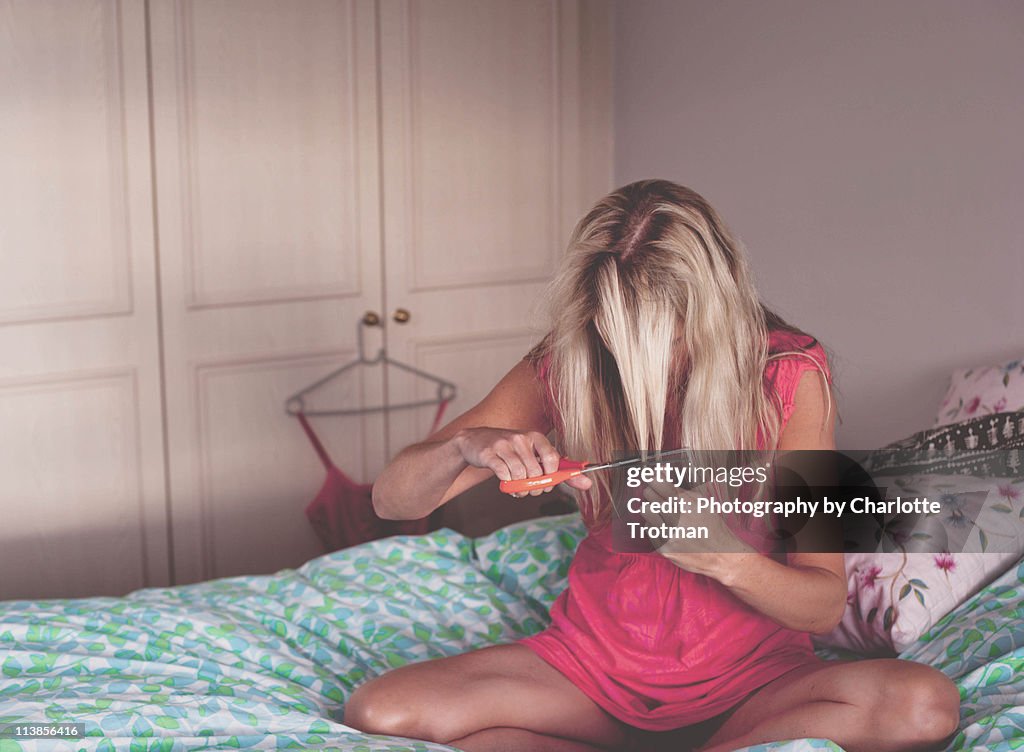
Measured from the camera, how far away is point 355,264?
3012 mm

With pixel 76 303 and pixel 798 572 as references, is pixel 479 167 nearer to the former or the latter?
pixel 76 303

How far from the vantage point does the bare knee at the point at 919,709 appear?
1.36 metres

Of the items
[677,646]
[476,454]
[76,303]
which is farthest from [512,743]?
Answer: [76,303]

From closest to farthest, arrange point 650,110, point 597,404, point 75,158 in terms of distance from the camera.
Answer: point 597,404, point 75,158, point 650,110

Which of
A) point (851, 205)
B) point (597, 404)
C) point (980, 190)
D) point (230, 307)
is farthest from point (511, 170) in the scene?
point (597, 404)

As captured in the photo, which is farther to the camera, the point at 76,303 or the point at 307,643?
the point at 76,303

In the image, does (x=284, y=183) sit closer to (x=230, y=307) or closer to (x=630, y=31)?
(x=230, y=307)

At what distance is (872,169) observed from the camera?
239 cm

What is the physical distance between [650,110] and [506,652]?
1807 millimetres

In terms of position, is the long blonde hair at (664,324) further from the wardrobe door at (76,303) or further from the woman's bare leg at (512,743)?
the wardrobe door at (76,303)

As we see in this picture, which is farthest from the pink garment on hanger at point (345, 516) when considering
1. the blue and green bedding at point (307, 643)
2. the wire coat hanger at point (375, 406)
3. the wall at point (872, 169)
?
the wall at point (872, 169)

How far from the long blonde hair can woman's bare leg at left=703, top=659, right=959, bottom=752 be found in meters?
0.33

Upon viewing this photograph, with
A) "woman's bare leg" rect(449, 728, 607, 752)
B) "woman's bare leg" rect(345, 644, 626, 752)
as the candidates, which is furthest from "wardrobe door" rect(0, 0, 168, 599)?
"woman's bare leg" rect(449, 728, 607, 752)

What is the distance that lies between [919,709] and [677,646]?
1.08ft
